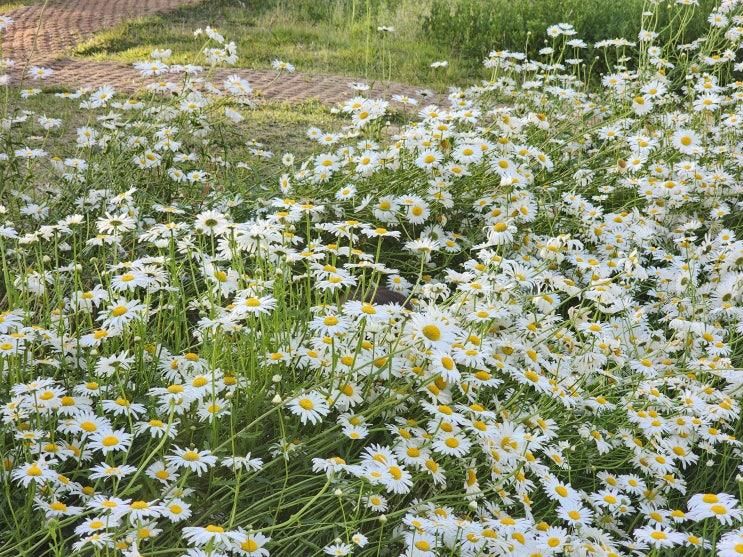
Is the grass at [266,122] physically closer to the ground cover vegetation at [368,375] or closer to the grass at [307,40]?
the grass at [307,40]

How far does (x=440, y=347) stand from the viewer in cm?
219

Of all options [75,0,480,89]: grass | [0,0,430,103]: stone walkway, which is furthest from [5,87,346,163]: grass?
[75,0,480,89]: grass

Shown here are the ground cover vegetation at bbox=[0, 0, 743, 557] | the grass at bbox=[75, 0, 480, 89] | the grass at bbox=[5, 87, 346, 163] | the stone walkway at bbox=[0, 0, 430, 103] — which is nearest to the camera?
the ground cover vegetation at bbox=[0, 0, 743, 557]

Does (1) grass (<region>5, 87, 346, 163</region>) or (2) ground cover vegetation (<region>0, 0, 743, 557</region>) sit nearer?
(2) ground cover vegetation (<region>0, 0, 743, 557</region>)

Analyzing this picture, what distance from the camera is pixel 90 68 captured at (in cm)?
794

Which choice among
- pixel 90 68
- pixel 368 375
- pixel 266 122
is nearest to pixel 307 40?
pixel 90 68

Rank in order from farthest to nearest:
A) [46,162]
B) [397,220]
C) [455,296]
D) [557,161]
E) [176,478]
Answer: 1. [46,162]
2. [557,161]
3. [397,220]
4. [455,296]
5. [176,478]

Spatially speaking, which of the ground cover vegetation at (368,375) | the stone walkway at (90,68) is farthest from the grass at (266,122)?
the ground cover vegetation at (368,375)

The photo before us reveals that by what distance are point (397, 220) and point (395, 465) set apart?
1625mm

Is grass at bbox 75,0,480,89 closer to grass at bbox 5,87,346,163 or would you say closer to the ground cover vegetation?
grass at bbox 5,87,346,163

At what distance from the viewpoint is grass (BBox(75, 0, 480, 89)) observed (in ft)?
27.7

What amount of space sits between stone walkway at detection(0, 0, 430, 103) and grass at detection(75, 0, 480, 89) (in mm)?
219

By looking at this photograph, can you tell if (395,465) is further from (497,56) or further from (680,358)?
(497,56)

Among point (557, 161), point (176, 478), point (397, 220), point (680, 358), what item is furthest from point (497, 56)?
point (176, 478)
